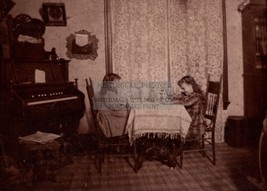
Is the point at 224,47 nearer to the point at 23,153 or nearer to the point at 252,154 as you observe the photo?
the point at 252,154

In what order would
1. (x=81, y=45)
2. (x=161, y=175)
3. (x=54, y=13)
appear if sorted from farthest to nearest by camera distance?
(x=81, y=45)
(x=54, y=13)
(x=161, y=175)

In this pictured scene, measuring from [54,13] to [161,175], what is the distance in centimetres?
315

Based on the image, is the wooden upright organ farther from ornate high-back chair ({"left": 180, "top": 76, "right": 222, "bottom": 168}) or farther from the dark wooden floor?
ornate high-back chair ({"left": 180, "top": 76, "right": 222, "bottom": 168})

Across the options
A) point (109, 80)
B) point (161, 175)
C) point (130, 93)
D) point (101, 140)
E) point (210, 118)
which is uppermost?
point (109, 80)

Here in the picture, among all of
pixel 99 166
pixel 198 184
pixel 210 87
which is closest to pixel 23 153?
pixel 99 166

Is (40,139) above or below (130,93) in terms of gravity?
below

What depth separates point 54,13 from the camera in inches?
212

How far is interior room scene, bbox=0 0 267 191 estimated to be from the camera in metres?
4.07

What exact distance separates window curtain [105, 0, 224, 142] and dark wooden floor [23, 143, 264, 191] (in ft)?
4.84

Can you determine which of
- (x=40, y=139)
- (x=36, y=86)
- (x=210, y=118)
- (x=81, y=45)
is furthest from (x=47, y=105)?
(x=210, y=118)

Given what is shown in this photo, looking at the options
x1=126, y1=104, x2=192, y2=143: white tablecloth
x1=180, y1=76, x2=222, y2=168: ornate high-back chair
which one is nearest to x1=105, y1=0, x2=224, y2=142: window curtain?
x1=180, y1=76, x2=222, y2=168: ornate high-back chair

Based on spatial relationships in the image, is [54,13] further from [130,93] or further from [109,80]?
[130,93]

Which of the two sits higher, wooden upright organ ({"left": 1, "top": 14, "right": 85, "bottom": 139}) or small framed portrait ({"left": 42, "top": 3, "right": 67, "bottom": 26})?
small framed portrait ({"left": 42, "top": 3, "right": 67, "bottom": 26})

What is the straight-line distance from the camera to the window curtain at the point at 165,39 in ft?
18.1
